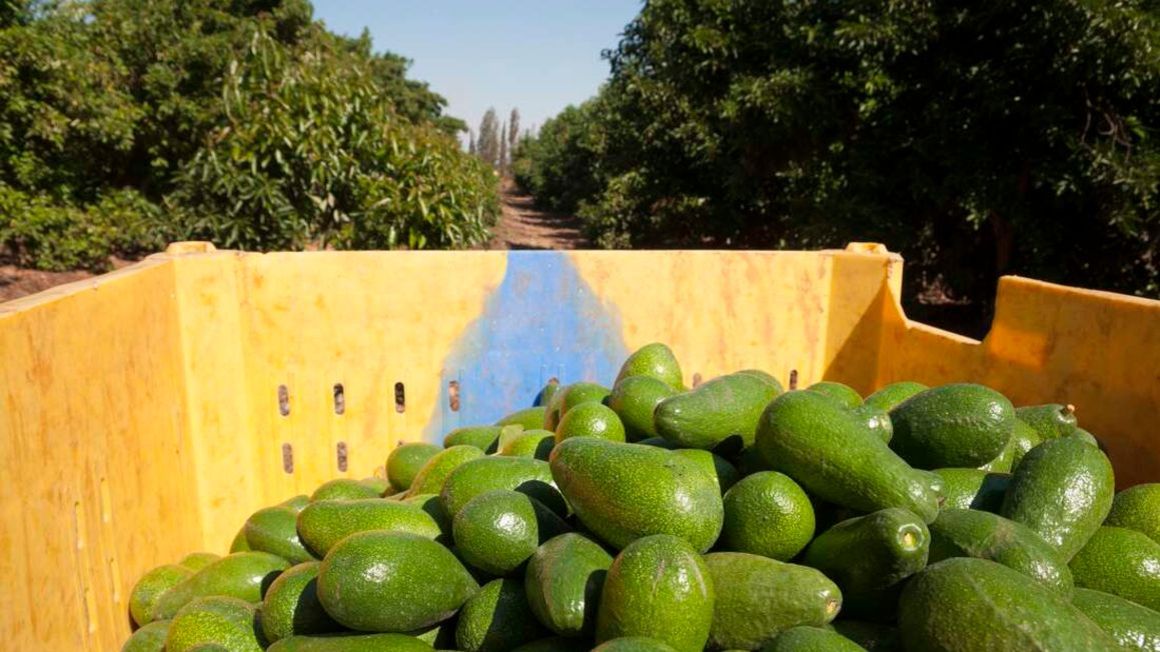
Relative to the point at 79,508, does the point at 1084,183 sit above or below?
above

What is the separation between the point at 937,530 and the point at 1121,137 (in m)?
6.95

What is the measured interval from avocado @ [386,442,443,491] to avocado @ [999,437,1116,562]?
5.89 ft

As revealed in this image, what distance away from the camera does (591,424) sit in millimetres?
2195

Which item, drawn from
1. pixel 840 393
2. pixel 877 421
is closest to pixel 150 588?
pixel 877 421

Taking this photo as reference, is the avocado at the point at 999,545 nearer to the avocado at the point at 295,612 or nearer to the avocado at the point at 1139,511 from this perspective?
the avocado at the point at 1139,511

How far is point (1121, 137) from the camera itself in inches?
270

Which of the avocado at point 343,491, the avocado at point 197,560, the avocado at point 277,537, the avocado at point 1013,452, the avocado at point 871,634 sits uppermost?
the avocado at point 1013,452

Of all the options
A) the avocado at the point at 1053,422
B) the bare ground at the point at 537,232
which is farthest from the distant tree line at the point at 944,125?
the bare ground at the point at 537,232

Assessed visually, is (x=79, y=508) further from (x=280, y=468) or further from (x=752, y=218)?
(x=752, y=218)

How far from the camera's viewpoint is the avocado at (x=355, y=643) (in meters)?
1.60

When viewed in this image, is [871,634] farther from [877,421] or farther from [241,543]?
[241,543]

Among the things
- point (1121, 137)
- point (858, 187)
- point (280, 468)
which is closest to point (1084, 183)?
point (1121, 137)

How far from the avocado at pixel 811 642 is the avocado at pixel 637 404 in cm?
93

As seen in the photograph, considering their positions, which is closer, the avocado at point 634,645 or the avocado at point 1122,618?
the avocado at point 634,645
